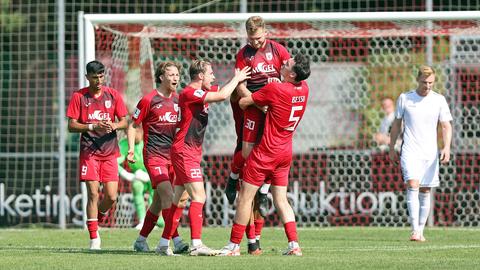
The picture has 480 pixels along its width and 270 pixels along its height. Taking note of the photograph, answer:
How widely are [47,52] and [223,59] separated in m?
4.24

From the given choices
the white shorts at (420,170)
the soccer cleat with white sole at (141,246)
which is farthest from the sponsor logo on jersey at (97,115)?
the white shorts at (420,170)

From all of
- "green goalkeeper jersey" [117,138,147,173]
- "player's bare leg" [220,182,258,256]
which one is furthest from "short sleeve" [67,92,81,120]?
"green goalkeeper jersey" [117,138,147,173]

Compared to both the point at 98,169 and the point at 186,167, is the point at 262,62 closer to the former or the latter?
the point at 186,167

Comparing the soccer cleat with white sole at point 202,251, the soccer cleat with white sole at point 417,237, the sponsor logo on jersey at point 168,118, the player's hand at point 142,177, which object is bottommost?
the soccer cleat with white sole at point 417,237

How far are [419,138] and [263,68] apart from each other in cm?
367

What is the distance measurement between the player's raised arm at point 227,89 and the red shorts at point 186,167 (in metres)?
0.61

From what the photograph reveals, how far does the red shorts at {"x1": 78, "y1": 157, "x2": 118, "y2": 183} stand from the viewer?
13797 millimetres

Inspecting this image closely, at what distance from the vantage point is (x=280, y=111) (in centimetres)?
1177

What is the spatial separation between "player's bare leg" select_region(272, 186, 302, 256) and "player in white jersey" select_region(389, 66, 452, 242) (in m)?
3.65

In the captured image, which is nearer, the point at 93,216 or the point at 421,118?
the point at 93,216

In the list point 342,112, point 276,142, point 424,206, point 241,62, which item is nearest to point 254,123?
point 276,142

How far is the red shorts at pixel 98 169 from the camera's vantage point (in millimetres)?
13797

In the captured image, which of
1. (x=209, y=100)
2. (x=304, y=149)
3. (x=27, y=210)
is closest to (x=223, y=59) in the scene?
(x=304, y=149)

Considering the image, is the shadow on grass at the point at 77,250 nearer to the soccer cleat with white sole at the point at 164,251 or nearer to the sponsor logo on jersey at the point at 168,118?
the soccer cleat with white sole at the point at 164,251
